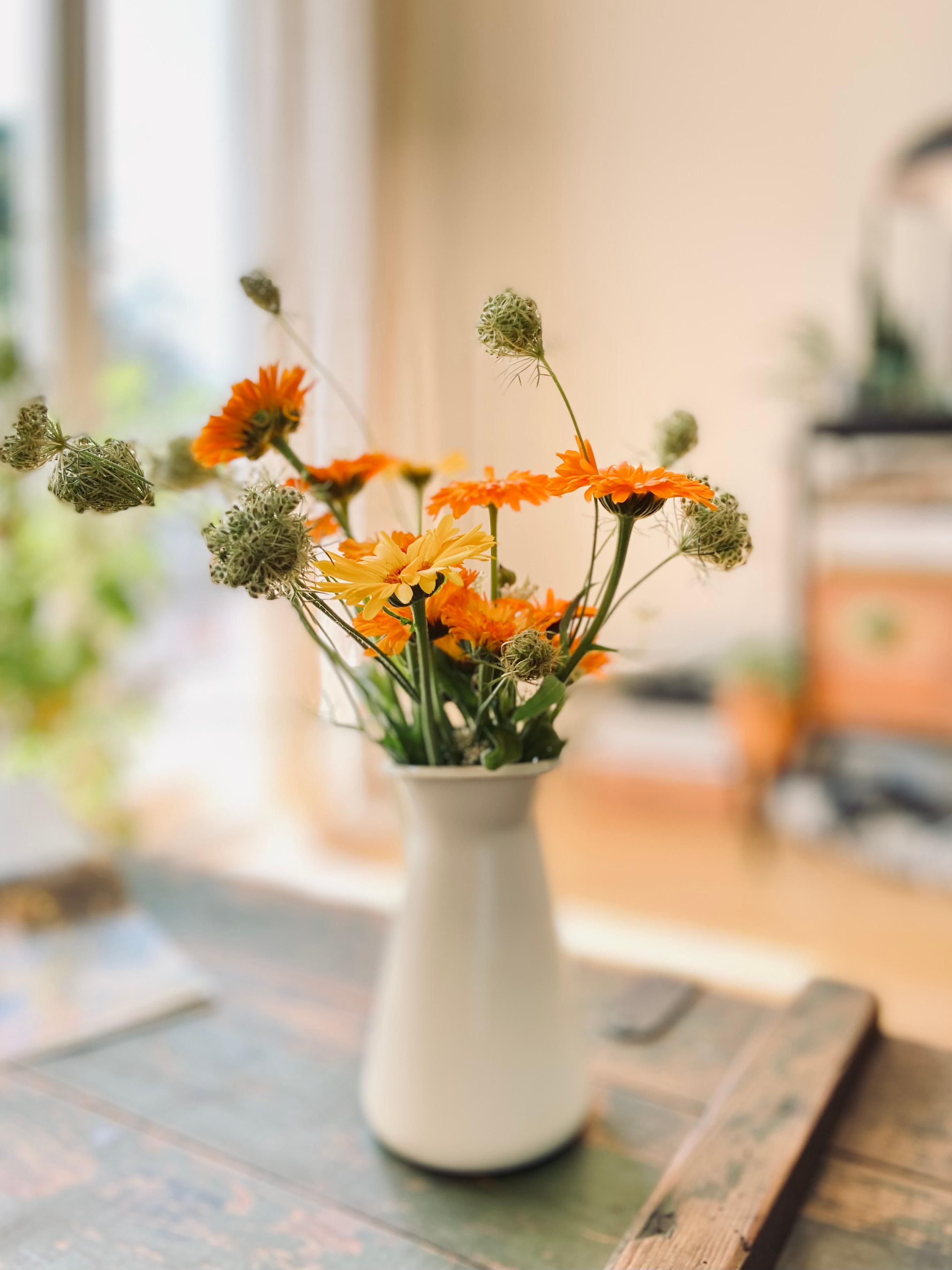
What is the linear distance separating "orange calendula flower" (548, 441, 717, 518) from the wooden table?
40 cm

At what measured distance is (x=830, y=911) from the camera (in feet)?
8.17

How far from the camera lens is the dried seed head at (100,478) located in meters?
0.48

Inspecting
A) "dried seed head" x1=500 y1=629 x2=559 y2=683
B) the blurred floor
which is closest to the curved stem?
"dried seed head" x1=500 y1=629 x2=559 y2=683

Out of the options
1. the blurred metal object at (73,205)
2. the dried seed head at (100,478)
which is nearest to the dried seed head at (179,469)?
the dried seed head at (100,478)

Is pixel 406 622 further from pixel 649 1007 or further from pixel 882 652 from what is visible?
pixel 882 652

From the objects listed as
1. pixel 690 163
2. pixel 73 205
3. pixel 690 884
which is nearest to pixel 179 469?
pixel 73 205

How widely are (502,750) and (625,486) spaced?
17 centimetres

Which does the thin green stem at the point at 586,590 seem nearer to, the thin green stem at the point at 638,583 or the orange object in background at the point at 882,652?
the thin green stem at the point at 638,583

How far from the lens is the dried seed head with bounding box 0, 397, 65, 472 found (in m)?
0.49

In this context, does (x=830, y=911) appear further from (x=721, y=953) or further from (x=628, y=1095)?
(x=628, y=1095)

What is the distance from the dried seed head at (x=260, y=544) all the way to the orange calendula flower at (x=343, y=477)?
14 cm

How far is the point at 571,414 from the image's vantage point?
539mm

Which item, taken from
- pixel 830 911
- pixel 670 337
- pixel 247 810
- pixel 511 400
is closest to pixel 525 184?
pixel 670 337

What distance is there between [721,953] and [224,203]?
1.97m
